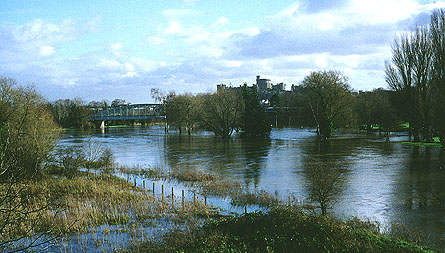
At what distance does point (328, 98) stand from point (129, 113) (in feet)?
378

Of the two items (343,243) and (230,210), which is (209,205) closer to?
(230,210)

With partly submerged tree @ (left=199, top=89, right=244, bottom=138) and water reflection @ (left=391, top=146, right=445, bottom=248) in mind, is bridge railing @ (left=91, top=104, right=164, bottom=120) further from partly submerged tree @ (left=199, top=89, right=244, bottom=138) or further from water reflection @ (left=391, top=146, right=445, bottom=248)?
water reflection @ (left=391, top=146, right=445, bottom=248)

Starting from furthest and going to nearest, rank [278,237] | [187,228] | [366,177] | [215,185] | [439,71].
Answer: [439,71] → [366,177] → [215,185] → [187,228] → [278,237]

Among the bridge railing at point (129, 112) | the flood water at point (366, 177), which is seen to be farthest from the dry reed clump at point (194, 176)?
the bridge railing at point (129, 112)

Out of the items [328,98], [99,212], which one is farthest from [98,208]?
[328,98]

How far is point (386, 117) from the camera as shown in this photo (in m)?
85.6

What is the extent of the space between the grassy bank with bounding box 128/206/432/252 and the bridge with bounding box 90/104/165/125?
136 meters

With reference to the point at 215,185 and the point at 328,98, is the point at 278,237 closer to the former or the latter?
the point at 215,185

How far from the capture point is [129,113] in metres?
168

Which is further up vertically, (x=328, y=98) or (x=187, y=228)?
(x=328, y=98)

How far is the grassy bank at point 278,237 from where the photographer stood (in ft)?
44.9

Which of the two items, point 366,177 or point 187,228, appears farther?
point 366,177

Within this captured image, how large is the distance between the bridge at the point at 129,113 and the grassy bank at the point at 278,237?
446 feet

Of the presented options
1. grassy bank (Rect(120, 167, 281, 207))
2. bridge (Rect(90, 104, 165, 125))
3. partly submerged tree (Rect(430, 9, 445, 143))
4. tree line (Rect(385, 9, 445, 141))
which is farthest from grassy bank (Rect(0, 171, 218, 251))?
bridge (Rect(90, 104, 165, 125))
